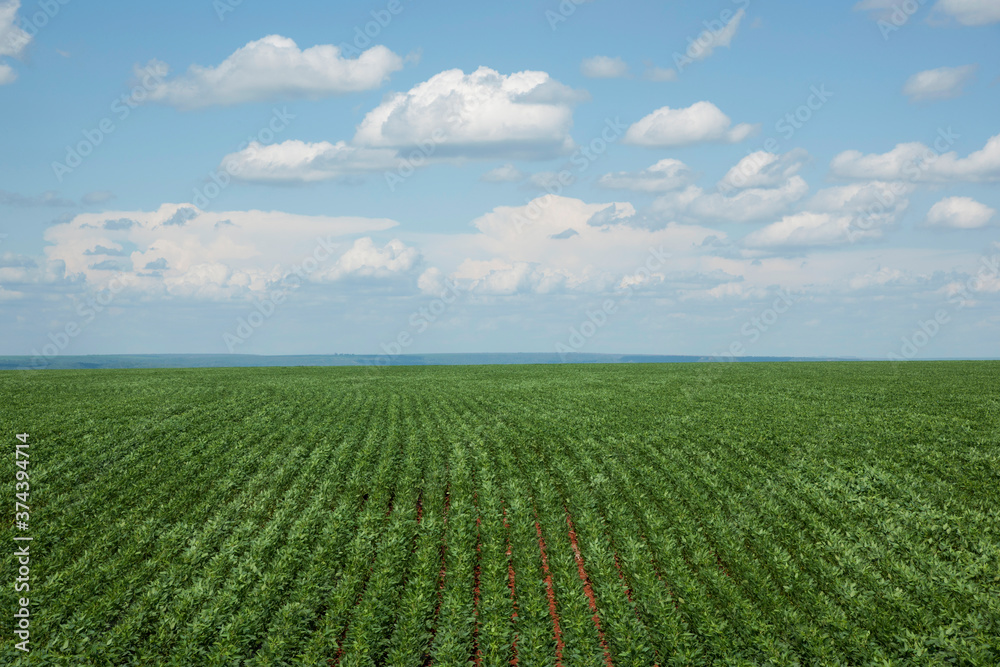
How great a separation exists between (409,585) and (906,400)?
3596 centimetres

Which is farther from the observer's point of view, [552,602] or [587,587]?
[587,587]

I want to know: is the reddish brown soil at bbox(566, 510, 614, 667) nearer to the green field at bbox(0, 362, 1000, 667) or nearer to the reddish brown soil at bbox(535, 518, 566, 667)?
the green field at bbox(0, 362, 1000, 667)

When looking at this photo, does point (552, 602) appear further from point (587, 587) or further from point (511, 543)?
point (511, 543)

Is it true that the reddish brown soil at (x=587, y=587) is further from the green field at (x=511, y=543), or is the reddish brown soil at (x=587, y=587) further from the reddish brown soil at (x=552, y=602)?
the reddish brown soil at (x=552, y=602)

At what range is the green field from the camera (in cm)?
999

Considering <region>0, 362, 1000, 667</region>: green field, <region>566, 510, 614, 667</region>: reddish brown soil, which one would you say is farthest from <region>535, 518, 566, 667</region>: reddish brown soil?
<region>566, 510, 614, 667</region>: reddish brown soil

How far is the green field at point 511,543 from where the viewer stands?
A: 9.99 meters

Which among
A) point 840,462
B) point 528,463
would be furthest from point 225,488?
point 840,462

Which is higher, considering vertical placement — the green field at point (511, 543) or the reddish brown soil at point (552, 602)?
the green field at point (511, 543)

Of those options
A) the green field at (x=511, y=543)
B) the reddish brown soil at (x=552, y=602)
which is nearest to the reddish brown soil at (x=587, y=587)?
the green field at (x=511, y=543)

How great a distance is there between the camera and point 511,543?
14.2 metres

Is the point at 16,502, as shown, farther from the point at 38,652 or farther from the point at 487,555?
the point at 487,555

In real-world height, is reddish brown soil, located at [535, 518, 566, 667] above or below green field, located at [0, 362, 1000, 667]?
below

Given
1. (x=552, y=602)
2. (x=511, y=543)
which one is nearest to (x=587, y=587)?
(x=552, y=602)
